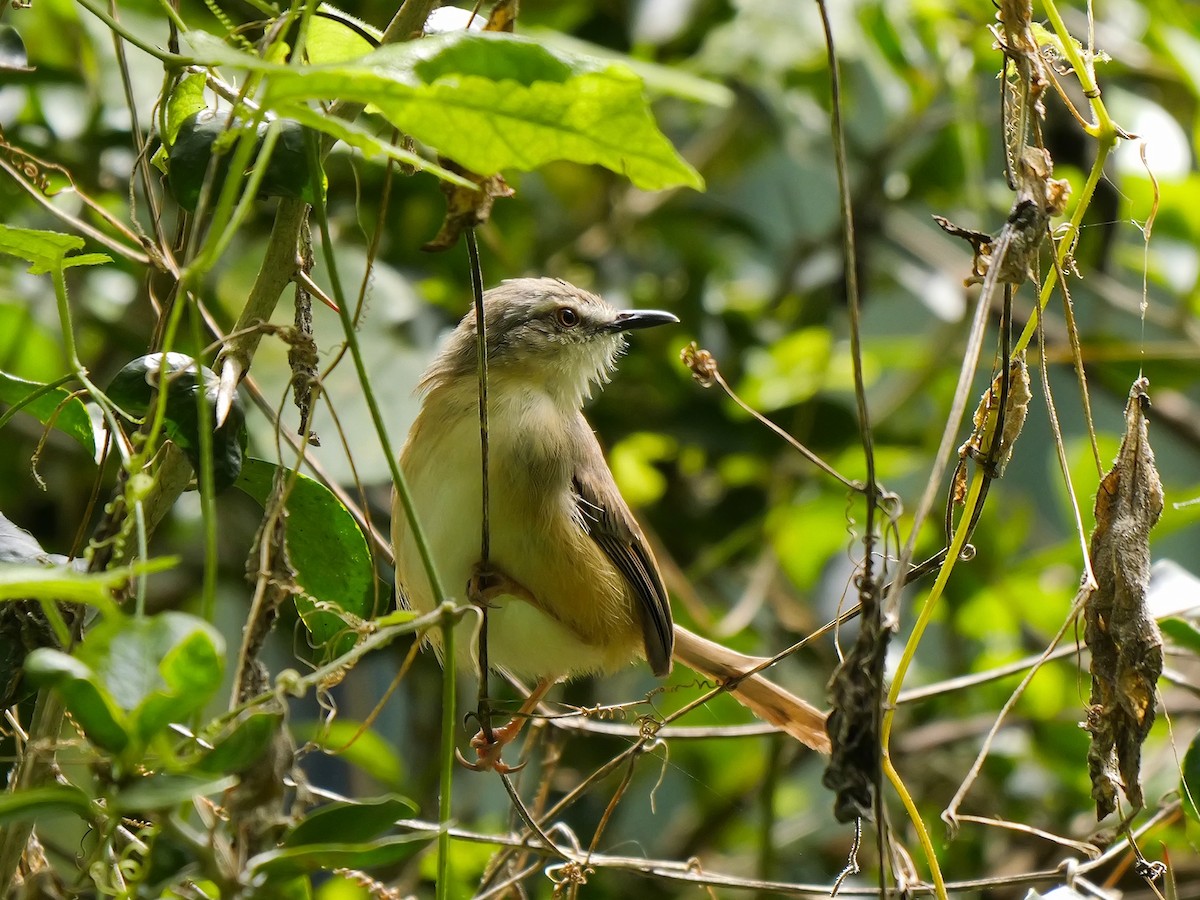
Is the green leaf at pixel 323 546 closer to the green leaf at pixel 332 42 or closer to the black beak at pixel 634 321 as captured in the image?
the green leaf at pixel 332 42

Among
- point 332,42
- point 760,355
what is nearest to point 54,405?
point 332,42

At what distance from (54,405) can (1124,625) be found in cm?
147

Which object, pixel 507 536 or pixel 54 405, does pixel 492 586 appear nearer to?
pixel 507 536

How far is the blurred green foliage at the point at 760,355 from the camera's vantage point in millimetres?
3344

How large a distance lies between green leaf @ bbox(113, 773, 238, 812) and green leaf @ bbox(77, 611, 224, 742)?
0.13 ft

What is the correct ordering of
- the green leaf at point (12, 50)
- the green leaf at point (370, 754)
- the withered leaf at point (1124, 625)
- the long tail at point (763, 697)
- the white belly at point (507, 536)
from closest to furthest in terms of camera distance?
1. the withered leaf at point (1124, 625)
2. the green leaf at point (12, 50)
3. the white belly at point (507, 536)
4. the long tail at point (763, 697)
5. the green leaf at point (370, 754)

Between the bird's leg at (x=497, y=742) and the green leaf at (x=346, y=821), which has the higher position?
the green leaf at (x=346, y=821)

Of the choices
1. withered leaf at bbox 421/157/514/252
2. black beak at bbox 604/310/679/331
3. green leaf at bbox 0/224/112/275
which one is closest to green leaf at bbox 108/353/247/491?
green leaf at bbox 0/224/112/275

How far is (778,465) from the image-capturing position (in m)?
4.07

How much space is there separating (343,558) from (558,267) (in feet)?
9.03

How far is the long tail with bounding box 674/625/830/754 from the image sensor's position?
2645 mm

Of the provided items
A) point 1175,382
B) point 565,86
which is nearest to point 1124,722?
point 565,86

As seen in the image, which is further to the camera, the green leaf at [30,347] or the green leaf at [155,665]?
the green leaf at [30,347]

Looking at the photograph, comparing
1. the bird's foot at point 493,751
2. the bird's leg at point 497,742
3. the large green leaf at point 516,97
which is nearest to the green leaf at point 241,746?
the large green leaf at point 516,97
